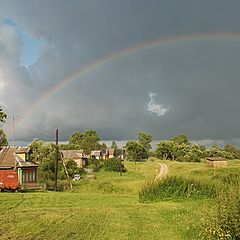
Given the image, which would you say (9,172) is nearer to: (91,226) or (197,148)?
(91,226)

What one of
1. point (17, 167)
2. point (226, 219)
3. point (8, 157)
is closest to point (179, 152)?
point (8, 157)

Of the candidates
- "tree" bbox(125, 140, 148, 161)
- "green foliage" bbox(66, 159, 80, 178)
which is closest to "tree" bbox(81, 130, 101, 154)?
"tree" bbox(125, 140, 148, 161)

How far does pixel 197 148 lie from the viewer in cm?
13525

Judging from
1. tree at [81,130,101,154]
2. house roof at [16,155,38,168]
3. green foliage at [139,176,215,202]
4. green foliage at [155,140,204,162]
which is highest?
tree at [81,130,101,154]

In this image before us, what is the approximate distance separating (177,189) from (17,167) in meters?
25.6

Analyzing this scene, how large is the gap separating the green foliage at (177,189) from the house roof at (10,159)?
77.3 feet

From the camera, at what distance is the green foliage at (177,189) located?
32.3 metres

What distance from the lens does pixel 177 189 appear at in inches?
1286

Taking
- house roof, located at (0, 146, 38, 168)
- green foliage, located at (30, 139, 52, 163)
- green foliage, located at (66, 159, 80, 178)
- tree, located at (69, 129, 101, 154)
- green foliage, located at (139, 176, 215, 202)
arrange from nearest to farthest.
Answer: green foliage, located at (139, 176, 215, 202) → house roof, located at (0, 146, 38, 168) → green foliage, located at (66, 159, 80, 178) → green foliage, located at (30, 139, 52, 163) → tree, located at (69, 129, 101, 154)

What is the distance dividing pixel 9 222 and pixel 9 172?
31.2 metres

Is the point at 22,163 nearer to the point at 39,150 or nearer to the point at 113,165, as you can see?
the point at 113,165

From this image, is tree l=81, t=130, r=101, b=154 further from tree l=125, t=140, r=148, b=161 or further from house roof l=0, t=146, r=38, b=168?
house roof l=0, t=146, r=38, b=168

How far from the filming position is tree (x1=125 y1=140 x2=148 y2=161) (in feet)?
433

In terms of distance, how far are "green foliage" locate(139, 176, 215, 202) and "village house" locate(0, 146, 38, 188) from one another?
21358 millimetres
